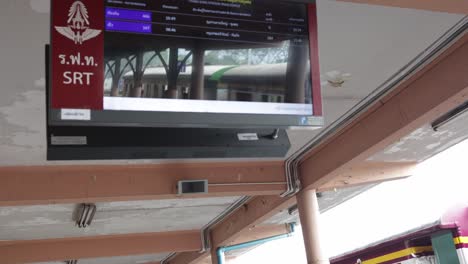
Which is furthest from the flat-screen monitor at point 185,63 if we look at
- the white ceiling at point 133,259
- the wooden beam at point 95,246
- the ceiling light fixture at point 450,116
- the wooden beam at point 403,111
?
the white ceiling at point 133,259

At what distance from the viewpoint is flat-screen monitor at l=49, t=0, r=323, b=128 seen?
7.97 feet

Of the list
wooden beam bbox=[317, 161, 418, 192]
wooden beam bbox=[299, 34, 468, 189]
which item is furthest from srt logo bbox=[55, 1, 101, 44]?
wooden beam bbox=[317, 161, 418, 192]

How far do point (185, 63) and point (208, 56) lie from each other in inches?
4.7

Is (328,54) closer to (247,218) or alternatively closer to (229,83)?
(229,83)

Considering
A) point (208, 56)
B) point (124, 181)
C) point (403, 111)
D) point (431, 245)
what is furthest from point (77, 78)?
point (431, 245)

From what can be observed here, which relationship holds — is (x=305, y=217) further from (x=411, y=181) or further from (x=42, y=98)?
(x=42, y=98)

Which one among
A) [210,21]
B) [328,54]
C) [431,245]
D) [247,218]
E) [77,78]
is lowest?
[431,245]

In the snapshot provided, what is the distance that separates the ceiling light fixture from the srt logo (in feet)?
13.4

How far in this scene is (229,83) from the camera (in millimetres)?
2721

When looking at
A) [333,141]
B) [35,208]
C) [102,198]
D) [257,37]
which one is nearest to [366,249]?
[333,141]

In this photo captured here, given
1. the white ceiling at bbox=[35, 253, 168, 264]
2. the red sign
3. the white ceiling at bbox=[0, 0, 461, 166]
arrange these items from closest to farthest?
the red sign < the white ceiling at bbox=[0, 0, 461, 166] < the white ceiling at bbox=[35, 253, 168, 264]

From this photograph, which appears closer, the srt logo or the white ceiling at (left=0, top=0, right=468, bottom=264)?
the srt logo

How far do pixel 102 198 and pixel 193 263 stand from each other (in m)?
5.68

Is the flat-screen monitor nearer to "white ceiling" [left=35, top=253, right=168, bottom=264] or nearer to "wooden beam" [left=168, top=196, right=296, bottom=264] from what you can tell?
"wooden beam" [left=168, top=196, right=296, bottom=264]
